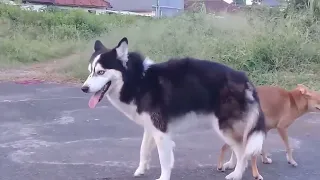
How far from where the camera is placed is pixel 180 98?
5.32m

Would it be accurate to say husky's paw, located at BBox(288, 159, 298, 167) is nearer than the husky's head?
No

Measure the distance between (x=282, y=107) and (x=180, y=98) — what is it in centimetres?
156

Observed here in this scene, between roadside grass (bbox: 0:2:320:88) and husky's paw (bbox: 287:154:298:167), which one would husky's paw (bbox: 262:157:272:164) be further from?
roadside grass (bbox: 0:2:320:88)

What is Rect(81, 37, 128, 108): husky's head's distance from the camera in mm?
5141

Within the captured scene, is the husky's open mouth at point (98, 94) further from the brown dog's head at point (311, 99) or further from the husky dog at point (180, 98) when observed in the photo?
the brown dog's head at point (311, 99)

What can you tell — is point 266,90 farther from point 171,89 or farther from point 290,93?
point 171,89

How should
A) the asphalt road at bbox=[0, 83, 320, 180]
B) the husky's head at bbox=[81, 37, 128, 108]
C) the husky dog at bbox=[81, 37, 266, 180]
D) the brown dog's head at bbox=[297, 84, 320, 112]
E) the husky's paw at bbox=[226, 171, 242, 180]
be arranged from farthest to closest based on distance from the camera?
the brown dog's head at bbox=[297, 84, 320, 112] < the asphalt road at bbox=[0, 83, 320, 180] < the husky's paw at bbox=[226, 171, 242, 180] < the husky dog at bbox=[81, 37, 266, 180] < the husky's head at bbox=[81, 37, 128, 108]

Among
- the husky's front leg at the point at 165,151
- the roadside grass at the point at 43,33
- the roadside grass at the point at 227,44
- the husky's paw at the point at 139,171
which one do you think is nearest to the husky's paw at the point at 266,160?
the husky's front leg at the point at 165,151

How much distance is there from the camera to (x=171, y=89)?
5.34 meters

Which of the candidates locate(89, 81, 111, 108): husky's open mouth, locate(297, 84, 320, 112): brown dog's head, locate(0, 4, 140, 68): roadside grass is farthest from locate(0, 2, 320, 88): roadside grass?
locate(89, 81, 111, 108): husky's open mouth

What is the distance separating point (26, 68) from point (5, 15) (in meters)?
10.8

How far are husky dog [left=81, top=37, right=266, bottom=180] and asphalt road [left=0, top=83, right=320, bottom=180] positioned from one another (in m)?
0.63

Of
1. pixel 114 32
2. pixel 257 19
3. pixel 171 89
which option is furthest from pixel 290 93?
pixel 114 32

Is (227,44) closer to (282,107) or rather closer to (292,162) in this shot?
(282,107)
